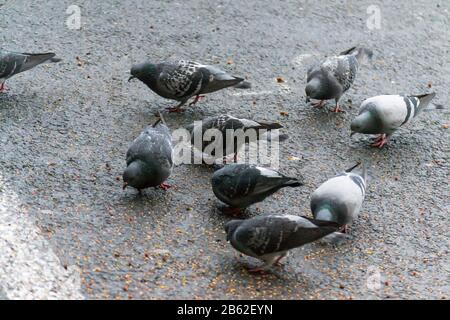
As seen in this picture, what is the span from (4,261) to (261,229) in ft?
5.11

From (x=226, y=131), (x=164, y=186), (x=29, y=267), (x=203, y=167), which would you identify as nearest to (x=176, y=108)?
(x=203, y=167)

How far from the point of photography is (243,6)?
9625 mm

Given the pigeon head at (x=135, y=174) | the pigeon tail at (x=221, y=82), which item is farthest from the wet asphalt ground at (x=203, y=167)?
the pigeon tail at (x=221, y=82)

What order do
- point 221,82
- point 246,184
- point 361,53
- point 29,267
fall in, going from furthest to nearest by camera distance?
point 361,53
point 221,82
point 246,184
point 29,267

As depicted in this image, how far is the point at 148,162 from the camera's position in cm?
596

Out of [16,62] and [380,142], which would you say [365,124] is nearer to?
[380,142]

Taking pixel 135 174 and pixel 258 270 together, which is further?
pixel 135 174

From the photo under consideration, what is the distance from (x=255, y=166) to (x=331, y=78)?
1.89 meters

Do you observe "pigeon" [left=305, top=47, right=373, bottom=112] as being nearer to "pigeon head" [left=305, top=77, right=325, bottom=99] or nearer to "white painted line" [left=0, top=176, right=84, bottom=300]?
"pigeon head" [left=305, top=77, right=325, bottom=99]

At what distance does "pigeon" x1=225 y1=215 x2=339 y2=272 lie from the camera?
17.1 ft

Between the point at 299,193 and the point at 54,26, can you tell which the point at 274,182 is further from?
the point at 54,26

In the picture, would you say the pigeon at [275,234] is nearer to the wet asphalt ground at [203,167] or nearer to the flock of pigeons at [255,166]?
the flock of pigeons at [255,166]

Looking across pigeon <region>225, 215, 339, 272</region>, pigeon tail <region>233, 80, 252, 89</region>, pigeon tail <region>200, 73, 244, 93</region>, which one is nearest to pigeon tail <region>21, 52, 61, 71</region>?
pigeon tail <region>200, 73, 244, 93</region>

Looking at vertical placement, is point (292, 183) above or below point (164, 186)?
above
